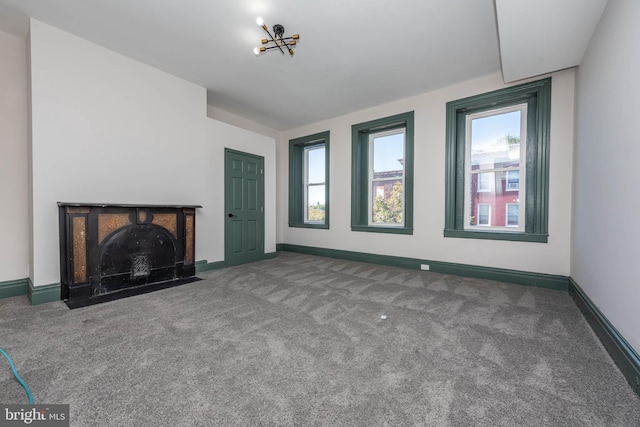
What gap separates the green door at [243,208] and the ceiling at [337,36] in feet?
4.45

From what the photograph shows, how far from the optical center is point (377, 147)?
194 inches

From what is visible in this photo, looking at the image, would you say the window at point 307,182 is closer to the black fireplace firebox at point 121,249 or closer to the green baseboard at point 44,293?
the black fireplace firebox at point 121,249

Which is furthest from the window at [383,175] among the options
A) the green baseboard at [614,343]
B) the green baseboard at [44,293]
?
the green baseboard at [44,293]

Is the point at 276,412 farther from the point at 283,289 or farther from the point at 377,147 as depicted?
the point at 377,147

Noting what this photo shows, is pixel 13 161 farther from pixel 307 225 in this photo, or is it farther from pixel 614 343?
pixel 614 343

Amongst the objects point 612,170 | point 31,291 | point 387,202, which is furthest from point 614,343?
point 31,291

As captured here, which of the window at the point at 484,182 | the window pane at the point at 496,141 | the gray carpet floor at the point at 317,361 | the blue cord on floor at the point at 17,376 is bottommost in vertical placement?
the gray carpet floor at the point at 317,361

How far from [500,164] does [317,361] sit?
3.63m

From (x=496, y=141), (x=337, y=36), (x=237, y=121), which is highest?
(x=337, y=36)

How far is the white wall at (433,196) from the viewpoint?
122 inches

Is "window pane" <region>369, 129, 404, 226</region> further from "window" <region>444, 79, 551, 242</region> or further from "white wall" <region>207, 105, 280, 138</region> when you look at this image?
"white wall" <region>207, 105, 280, 138</region>

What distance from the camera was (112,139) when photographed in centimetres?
317

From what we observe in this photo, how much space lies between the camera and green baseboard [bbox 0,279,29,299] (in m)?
2.79

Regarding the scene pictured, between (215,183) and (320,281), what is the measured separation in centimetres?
243
